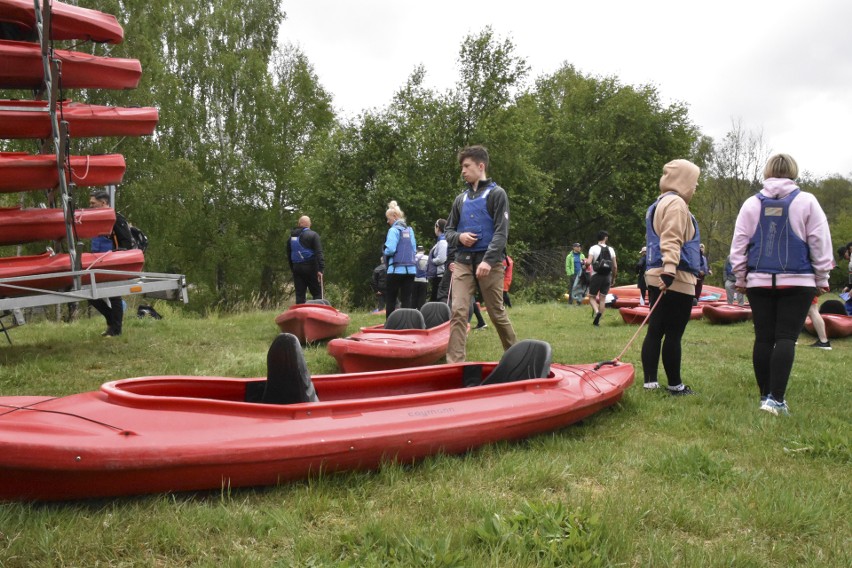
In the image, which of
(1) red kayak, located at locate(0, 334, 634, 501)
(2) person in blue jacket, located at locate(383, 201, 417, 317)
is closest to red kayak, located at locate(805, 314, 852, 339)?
(2) person in blue jacket, located at locate(383, 201, 417, 317)

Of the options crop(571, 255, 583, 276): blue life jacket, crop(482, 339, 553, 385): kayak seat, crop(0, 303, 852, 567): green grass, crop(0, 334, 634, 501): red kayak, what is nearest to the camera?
crop(0, 303, 852, 567): green grass

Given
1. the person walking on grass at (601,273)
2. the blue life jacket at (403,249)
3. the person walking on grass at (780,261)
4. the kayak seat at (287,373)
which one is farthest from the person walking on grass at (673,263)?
the person walking on grass at (601,273)

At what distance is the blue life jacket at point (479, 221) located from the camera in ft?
17.6

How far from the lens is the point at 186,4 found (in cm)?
2344

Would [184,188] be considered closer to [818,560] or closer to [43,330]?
[43,330]

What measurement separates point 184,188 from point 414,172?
7.82 m

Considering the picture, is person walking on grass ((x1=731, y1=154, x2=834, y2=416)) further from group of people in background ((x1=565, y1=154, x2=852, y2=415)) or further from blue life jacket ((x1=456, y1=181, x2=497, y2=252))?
blue life jacket ((x1=456, y1=181, x2=497, y2=252))

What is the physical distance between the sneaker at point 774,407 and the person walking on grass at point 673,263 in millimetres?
651

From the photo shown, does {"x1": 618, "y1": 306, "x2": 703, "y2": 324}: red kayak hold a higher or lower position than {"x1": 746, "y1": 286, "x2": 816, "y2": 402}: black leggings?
lower

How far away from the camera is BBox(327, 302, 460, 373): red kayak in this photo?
5.49 meters

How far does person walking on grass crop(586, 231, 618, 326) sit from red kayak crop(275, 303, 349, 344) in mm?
5079

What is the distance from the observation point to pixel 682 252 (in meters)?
4.64

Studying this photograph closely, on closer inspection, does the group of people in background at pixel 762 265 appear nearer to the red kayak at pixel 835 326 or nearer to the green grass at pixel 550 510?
the green grass at pixel 550 510

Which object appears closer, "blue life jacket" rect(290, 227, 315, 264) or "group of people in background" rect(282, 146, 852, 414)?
"group of people in background" rect(282, 146, 852, 414)
